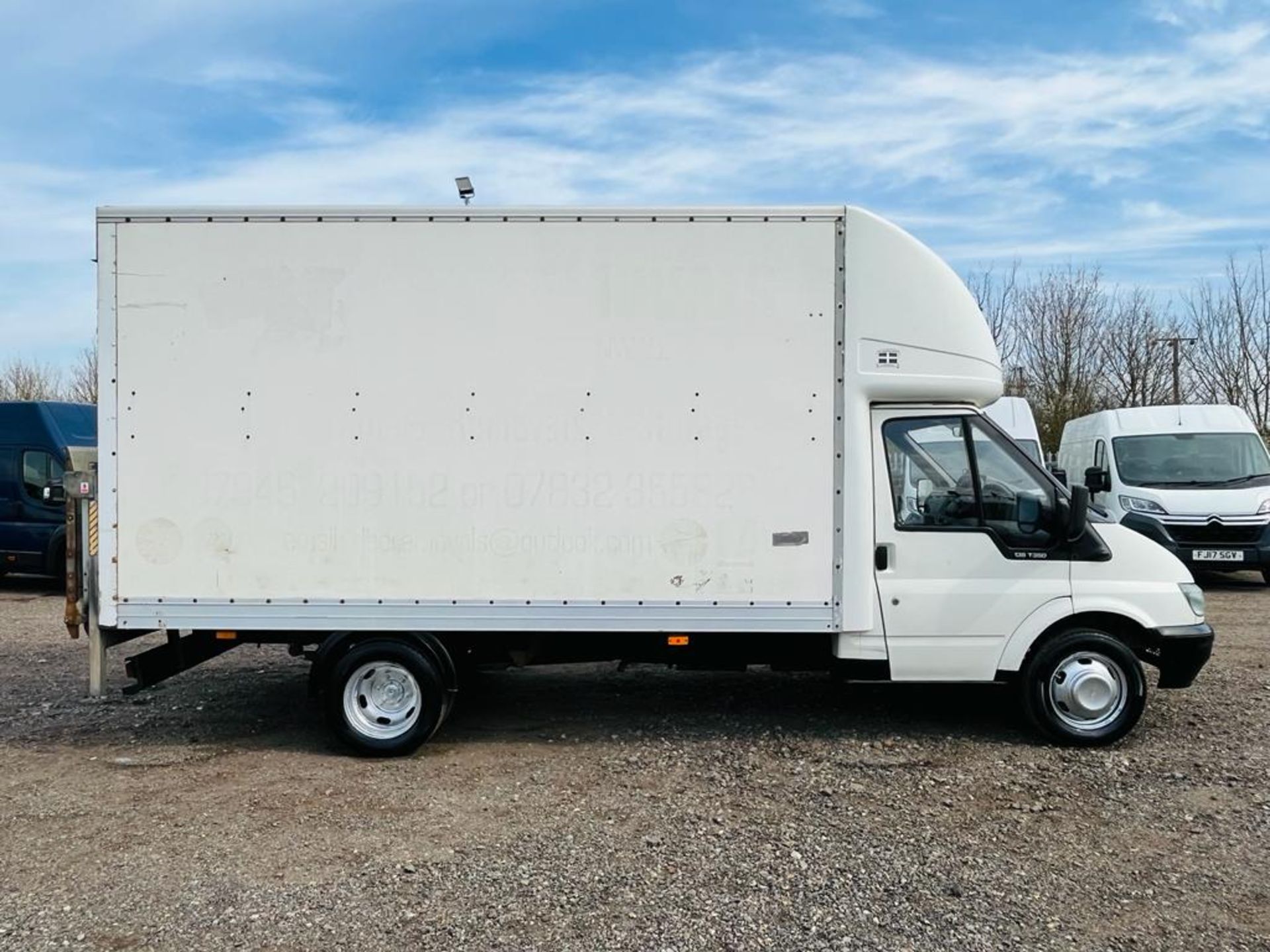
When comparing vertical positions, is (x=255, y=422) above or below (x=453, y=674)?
above

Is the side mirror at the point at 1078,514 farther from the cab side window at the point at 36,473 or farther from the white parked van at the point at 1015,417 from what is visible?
the cab side window at the point at 36,473

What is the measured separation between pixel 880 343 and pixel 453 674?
3053mm

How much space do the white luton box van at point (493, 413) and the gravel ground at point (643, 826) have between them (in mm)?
880

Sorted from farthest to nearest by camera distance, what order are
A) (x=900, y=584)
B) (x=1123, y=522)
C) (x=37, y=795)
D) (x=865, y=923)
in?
(x=1123, y=522), (x=900, y=584), (x=37, y=795), (x=865, y=923)

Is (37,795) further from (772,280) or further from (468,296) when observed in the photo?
(772,280)

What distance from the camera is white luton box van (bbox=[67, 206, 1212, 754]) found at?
17.6 ft

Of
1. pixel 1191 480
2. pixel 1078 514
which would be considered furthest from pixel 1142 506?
pixel 1078 514

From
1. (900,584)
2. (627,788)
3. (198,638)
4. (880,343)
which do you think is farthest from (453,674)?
(880,343)

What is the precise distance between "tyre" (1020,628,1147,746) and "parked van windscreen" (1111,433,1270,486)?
26.4 feet

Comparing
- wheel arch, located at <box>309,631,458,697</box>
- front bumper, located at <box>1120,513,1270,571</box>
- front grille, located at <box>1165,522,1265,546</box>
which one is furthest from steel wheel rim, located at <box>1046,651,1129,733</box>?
front grille, located at <box>1165,522,1265,546</box>

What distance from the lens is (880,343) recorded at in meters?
5.43

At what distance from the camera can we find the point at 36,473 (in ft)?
41.7

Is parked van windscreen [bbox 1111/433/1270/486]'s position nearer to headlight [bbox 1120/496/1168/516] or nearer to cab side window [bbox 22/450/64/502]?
headlight [bbox 1120/496/1168/516]

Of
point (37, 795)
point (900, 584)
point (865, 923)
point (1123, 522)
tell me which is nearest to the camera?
point (865, 923)
